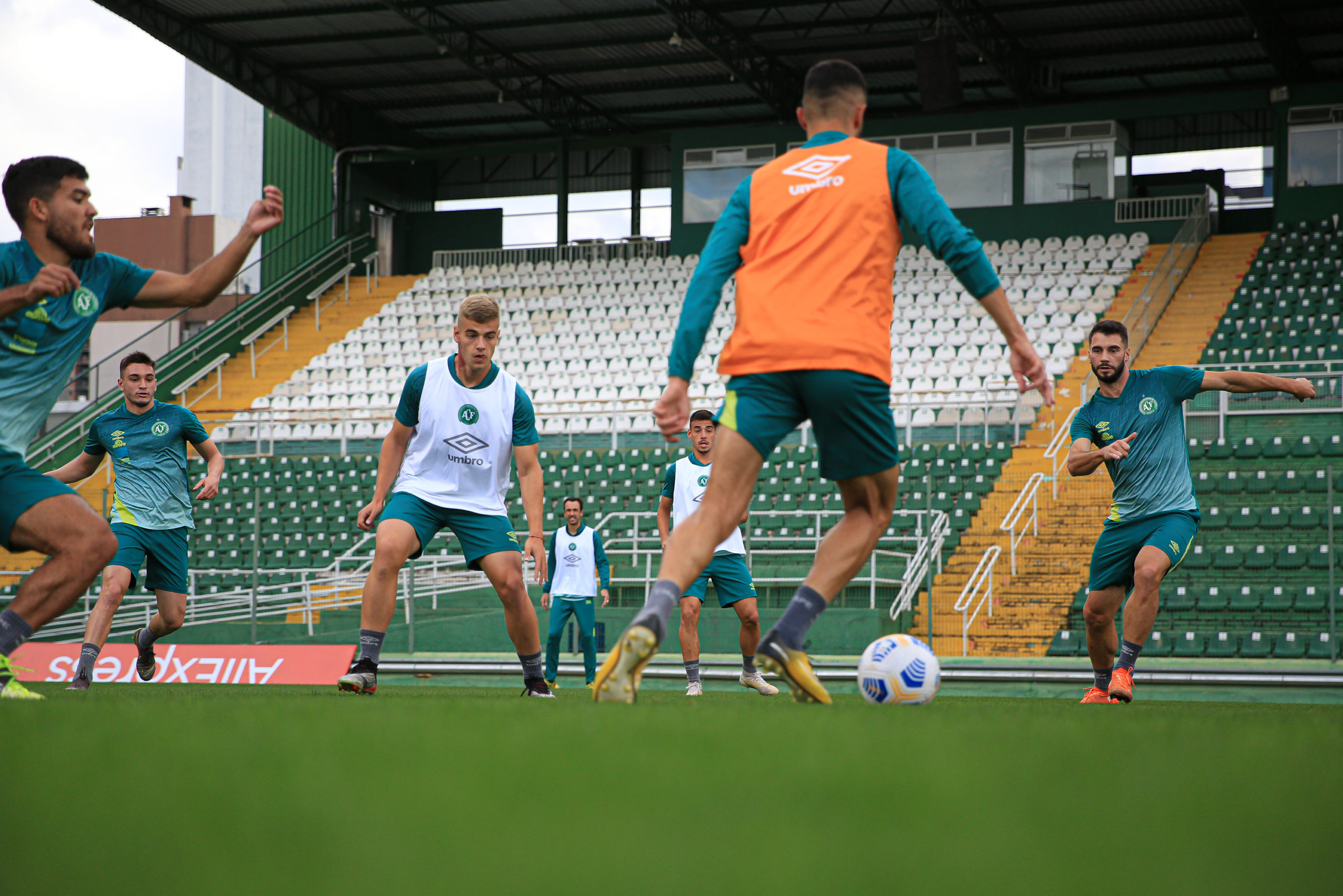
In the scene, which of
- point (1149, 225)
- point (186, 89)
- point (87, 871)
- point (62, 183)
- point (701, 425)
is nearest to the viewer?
point (87, 871)

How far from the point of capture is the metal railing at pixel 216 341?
26141mm

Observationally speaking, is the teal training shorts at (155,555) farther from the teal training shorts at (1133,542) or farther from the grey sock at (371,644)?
the teal training shorts at (1133,542)

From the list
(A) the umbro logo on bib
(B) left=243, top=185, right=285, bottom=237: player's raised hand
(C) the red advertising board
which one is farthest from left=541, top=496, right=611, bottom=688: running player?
(B) left=243, top=185, right=285, bottom=237: player's raised hand

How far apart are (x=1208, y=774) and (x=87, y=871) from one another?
1870 millimetres

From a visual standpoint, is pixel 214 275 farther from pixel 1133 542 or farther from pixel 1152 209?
pixel 1152 209

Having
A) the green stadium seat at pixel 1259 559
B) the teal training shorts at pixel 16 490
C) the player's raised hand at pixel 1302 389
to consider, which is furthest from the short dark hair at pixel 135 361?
the green stadium seat at pixel 1259 559

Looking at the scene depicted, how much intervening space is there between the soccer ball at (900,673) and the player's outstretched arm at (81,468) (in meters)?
4.91

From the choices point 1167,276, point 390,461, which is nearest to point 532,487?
point 390,461

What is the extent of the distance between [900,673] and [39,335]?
142 inches

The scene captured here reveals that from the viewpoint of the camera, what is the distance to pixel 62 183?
15.2 ft

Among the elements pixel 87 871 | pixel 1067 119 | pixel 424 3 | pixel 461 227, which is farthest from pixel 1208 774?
pixel 461 227

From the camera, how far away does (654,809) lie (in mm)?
1785

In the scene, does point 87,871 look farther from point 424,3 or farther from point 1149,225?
point 1149,225

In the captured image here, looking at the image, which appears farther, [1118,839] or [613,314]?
[613,314]
